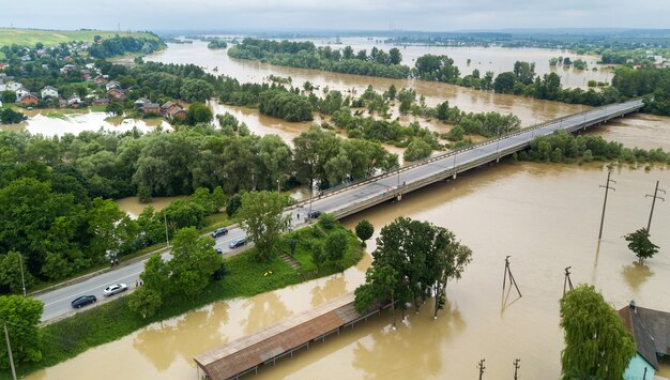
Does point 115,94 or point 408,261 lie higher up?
point 115,94

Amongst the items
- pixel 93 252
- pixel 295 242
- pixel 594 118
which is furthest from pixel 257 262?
pixel 594 118

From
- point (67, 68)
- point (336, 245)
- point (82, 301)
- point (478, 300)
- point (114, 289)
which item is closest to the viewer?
point (82, 301)

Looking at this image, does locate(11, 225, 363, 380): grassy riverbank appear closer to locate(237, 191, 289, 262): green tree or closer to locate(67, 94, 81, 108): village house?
locate(237, 191, 289, 262): green tree

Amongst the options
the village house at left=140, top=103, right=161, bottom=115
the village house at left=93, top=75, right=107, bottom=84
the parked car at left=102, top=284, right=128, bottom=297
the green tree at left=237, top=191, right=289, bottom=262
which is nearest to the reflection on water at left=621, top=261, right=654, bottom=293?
the green tree at left=237, top=191, right=289, bottom=262

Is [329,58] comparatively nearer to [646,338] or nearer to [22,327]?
[646,338]

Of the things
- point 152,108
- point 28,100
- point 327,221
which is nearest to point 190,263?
point 327,221

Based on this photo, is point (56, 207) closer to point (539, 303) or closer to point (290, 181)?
point (290, 181)

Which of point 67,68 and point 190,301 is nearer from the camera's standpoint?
point 190,301

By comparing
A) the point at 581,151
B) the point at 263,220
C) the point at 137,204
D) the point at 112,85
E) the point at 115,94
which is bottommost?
the point at 137,204
